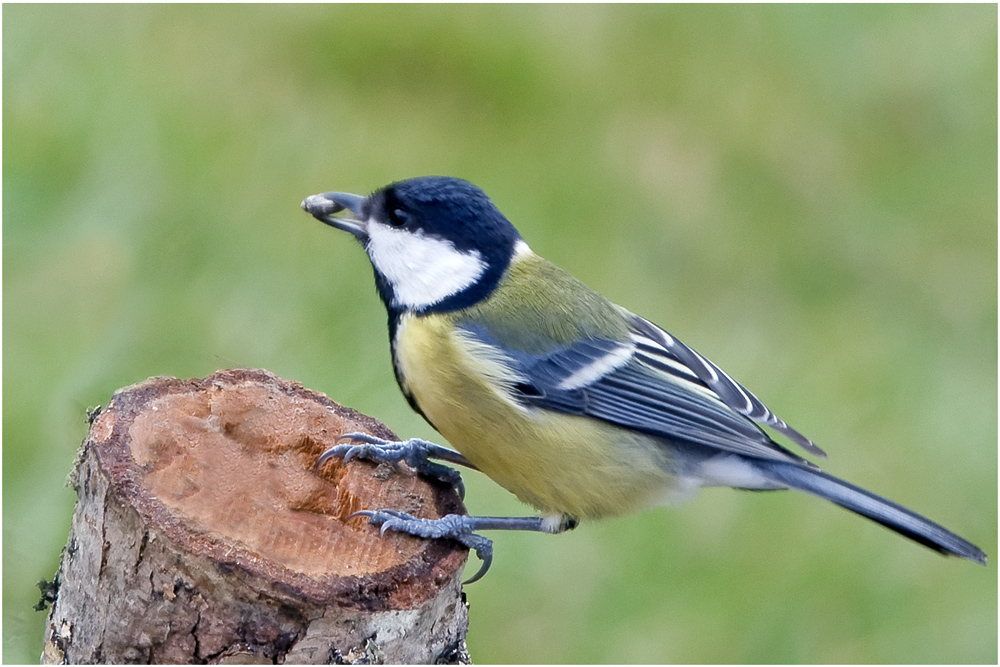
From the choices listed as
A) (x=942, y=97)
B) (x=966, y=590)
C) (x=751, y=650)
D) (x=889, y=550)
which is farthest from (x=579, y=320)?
(x=942, y=97)

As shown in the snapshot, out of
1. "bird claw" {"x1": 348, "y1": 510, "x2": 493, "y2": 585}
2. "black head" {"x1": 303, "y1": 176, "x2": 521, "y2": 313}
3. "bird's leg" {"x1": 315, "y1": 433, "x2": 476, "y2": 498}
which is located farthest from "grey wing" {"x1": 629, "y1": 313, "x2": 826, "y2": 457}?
"bird claw" {"x1": 348, "y1": 510, "x2": 493, "y2": 585}

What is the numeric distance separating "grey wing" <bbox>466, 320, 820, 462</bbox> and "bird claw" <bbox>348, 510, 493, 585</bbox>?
35 centimetres

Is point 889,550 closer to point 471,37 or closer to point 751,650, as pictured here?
point 751,650

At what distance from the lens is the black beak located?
214 centimetres

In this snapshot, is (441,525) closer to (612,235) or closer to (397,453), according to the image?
(397,453)

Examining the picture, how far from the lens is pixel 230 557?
1441 millimetres

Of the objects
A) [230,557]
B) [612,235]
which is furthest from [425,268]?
[612,235]

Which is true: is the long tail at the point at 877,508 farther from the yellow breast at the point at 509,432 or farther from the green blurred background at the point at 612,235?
the green blurred background at the point at 612,235

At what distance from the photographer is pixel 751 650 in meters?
2.79

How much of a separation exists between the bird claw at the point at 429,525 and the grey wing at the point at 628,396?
0.35 meters

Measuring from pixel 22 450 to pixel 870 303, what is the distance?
119 inches

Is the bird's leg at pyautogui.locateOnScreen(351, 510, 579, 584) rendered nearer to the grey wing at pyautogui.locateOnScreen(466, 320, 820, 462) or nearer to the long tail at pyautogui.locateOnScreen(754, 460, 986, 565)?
the grey wing at pyautogui.locateOnScreen(466, 320, 820, 462)

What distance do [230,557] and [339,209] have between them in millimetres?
962

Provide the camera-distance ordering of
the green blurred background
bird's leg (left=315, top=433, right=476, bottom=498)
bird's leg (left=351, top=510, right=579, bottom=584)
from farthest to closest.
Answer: the green blurred background, bird's leg (left=315, top=433, right=476, bottom=498), bird's leg (left=351, top=510, right=579, bottom=584)
